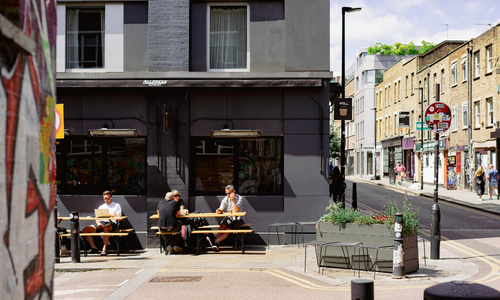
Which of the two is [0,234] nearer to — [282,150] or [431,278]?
[431,278]

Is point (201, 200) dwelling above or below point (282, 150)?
below

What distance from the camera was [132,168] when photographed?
44.8 ft

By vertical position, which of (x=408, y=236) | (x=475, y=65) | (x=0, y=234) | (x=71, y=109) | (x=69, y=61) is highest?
(x=475, y=65)

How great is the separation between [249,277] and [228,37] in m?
6.99

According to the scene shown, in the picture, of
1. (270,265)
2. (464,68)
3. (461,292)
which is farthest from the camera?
(464,68)

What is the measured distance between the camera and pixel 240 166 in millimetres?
13641

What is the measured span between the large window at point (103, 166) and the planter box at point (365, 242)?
18.1 ft

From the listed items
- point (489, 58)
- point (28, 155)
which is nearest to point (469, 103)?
point (489, 58)

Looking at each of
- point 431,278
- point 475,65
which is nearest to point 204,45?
point 431,278

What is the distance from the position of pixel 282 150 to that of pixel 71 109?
18.3 ft

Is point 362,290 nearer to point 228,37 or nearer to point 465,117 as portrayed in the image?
point 228,37

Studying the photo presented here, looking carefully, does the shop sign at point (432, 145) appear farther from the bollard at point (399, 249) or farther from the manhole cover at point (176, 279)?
the manhole cover at point (176, 279)

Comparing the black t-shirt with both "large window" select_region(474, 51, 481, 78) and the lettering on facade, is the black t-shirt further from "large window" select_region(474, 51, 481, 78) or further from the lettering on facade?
"large window" select_region(474, 51, 481, 78)

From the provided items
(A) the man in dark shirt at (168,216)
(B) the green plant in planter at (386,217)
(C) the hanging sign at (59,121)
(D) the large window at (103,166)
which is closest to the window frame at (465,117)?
(B) the green plant in planter at (386,217)
